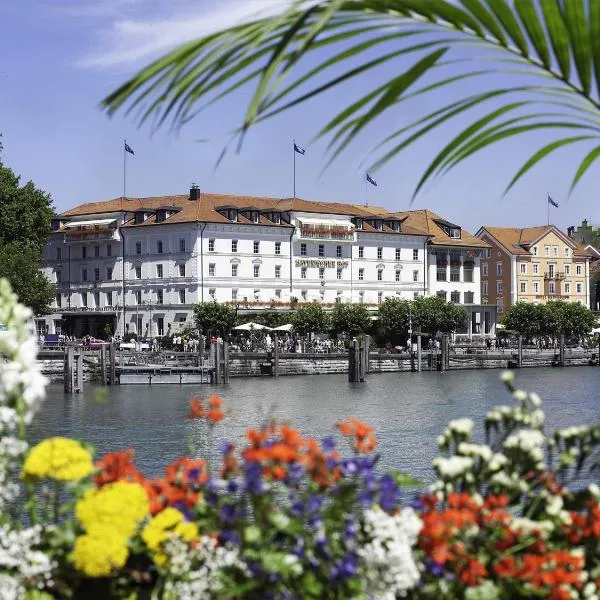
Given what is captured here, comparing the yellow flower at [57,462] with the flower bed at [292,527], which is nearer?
the flower bed at [292,527]

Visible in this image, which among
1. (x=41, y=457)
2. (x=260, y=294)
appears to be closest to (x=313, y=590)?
(x=41, y=457)

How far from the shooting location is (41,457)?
14.1 feet

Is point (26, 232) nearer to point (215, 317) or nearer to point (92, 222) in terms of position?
point (215, 317)

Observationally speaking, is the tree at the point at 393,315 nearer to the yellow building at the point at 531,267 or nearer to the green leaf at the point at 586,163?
the yellow building at the point at 531,267

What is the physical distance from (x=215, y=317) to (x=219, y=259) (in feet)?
29.3

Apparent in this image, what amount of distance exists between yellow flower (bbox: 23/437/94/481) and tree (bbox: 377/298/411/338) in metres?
85.4

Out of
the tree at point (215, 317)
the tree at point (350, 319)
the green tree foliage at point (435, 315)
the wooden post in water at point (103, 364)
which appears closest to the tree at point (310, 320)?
the tree at point (350, 319)

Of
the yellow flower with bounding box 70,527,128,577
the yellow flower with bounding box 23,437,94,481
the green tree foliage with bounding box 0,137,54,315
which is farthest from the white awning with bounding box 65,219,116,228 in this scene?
the yellow flower with bounding box 70,527,128,577

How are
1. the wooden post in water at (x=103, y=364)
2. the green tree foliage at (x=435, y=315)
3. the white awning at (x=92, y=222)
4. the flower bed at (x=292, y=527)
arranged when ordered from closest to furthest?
the flower bed at (x=292, y=527), the wooden post in water at (x=103, y=364), the green tree foliage at (x=435, y=315), the white awning at (x=92, y=222)

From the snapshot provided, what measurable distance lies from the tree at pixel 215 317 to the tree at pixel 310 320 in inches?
196

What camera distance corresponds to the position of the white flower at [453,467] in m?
4.32

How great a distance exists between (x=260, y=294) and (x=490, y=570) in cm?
8934

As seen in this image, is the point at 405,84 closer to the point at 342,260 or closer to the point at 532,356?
the point at 532,356

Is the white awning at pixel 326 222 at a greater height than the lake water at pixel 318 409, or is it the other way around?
the white awning at pixel 326 222
